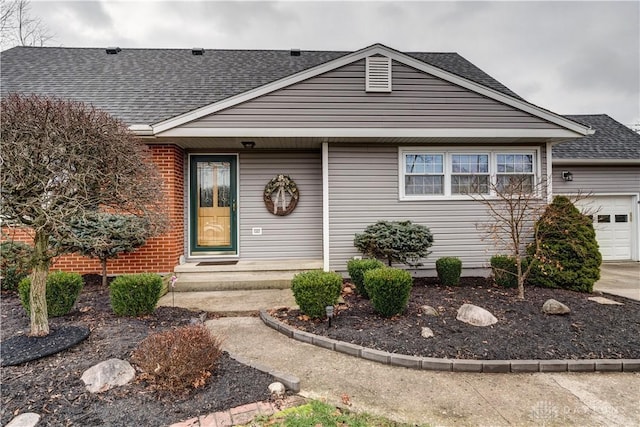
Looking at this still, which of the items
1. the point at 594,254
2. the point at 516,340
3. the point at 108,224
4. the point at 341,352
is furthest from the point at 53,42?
the point at 594,254

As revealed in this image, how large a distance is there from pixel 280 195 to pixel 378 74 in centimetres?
336

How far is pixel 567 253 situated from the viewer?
5.63m

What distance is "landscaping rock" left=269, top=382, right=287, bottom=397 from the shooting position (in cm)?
250

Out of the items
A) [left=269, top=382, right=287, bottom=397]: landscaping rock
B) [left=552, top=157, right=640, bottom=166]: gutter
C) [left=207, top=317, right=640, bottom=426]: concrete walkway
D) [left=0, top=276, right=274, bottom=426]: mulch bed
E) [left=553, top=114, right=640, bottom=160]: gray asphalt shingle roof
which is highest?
[left=553, top=114, right=640, bottom=160]: gray asphalt shingle roof

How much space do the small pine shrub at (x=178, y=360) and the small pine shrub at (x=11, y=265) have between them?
4.17 m

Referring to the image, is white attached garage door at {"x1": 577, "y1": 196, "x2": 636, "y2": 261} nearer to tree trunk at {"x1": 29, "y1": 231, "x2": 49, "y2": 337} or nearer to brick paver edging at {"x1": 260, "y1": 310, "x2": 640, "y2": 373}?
brick paver edging at {"x1": 260, "y1": 310, "x2": 640, "y2": 373}

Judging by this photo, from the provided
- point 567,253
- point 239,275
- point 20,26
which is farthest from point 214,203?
point 20,26

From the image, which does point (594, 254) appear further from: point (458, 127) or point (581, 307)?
point (458, 127)

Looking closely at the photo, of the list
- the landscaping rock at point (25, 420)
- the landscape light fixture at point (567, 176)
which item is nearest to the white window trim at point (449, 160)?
the landscape light fixture at point (567, 176)

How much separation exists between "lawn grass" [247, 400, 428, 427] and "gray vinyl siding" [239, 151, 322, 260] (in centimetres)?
472

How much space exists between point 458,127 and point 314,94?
3.09 meters

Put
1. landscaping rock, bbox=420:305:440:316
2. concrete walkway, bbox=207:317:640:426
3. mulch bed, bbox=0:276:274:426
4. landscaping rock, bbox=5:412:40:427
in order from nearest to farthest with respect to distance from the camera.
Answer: landscaping rock, bbox=5:412:40:427
mulch bed, bbox=0:276:274:426
concrete walkway, bbox=207:317:640:426
landscaping rock, bbox=420:305:440:316

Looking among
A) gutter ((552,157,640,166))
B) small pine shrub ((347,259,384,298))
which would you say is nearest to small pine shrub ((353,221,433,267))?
small pine shrub ((347,259,384,298))

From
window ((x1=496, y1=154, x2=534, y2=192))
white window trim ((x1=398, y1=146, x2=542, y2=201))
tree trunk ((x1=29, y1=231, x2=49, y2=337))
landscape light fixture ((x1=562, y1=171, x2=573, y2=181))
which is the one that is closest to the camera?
tree trunk ((x1=29, y1=231, x2=49, y2=337))
